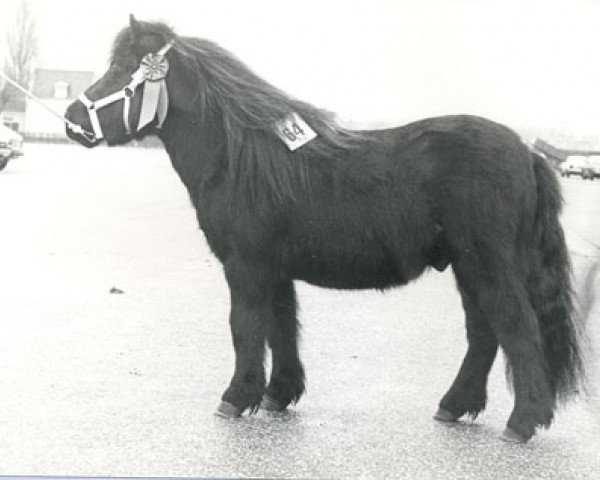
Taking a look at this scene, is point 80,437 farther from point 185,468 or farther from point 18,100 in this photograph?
point 18,100

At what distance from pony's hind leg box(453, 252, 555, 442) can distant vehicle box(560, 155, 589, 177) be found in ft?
1.21

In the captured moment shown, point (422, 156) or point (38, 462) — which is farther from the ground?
point (422, 156)

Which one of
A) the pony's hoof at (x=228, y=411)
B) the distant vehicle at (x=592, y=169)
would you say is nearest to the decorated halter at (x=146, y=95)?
the pony's hoof at (x=228, y=411)

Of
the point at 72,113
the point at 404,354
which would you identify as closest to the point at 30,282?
the point at 404,354

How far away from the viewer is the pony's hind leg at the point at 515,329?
328 centimetres

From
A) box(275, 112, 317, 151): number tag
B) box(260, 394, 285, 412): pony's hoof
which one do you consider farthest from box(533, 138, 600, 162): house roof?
box(260, 394, 285, 412): pony's hoof

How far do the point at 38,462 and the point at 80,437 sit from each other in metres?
0.26

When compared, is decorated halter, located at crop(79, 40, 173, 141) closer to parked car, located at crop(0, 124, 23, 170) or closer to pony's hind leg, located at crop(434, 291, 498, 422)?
parked car, located at crop(0, 124, 23, 170)

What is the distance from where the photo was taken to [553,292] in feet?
11.2

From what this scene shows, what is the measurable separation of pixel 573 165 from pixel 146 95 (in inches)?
54.0

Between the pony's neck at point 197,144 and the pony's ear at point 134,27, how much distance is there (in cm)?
30

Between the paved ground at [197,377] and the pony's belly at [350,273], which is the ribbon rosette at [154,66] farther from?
the pony's belly at [350,273]

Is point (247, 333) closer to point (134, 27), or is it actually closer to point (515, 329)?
point (515, 329)

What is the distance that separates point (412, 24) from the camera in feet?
10.4
